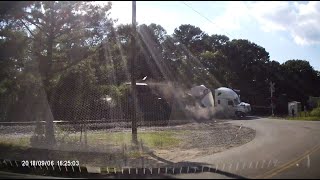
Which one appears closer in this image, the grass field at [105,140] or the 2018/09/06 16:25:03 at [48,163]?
the 2018/09/06 16:25:03 at [48,163]

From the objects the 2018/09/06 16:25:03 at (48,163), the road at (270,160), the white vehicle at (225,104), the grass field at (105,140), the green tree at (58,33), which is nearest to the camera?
the road at (270,160)

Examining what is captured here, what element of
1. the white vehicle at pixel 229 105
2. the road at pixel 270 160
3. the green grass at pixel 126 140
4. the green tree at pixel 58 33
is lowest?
the road at pixel 270 160

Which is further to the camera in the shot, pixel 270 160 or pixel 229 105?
pixel 229 105

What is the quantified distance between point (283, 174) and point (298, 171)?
0.90 meters

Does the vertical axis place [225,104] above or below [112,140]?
above

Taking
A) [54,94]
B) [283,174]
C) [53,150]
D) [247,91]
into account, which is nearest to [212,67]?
[247,91]

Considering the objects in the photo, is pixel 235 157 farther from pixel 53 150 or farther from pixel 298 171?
pixel 53 150

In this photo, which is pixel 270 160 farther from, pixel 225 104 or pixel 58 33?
pixel 225 104

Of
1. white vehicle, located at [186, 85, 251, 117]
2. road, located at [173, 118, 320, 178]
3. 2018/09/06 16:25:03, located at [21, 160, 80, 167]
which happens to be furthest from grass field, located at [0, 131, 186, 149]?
white vehicle, located at [186, 85, 251, 117]

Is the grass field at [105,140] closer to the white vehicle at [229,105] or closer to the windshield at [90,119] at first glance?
the windshield at [90,119]

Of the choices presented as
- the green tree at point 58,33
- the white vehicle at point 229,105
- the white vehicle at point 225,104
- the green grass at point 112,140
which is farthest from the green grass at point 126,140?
the white vehicle at point 229,105

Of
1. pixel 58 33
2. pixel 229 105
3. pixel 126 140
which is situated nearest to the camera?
pixel 58 33

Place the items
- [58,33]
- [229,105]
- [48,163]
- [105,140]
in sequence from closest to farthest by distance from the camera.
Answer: [48,163] → [58,33] → [105,140] → [229,105]

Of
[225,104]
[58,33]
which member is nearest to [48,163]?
[58,33]
